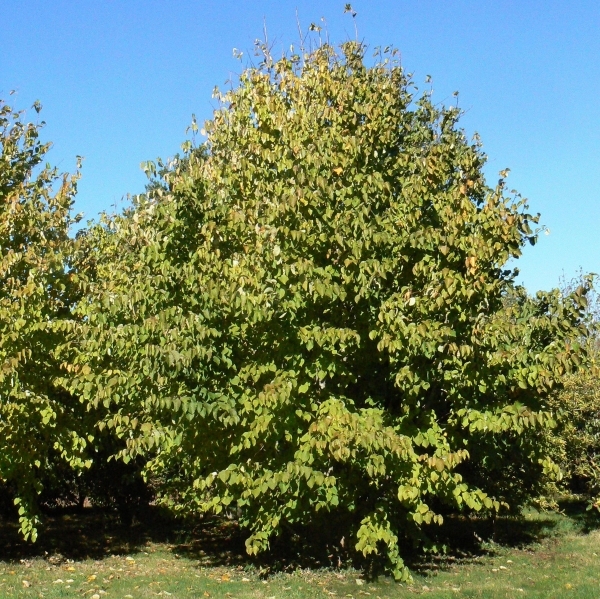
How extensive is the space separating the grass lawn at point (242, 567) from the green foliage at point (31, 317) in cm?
104

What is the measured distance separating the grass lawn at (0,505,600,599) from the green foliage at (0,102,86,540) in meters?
1.04

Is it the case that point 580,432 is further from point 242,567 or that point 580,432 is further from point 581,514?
point 242,567

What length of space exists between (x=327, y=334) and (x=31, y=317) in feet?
11.7

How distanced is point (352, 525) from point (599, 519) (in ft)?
23.5

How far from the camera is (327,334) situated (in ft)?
21.9

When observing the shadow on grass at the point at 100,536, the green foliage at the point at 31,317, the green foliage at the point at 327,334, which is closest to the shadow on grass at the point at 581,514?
the green foliage at the point at 327,334

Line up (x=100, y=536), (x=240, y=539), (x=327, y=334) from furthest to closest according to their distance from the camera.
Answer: (x=100, y=536) → (x=240, y=539) → (x=327, y=334)

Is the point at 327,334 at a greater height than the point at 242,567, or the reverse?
Result: the point at 327,334

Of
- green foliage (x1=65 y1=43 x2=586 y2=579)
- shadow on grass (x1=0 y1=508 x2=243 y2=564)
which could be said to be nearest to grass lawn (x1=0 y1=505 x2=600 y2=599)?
shadow on grass (x1=0 y1=508 x2=243 y2=564)

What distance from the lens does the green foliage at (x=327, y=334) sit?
22.0 feet

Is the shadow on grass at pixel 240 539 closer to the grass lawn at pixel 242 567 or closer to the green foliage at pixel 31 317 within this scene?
the grass lawn at pixel 242 567

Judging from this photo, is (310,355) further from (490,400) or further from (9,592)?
(9,592)

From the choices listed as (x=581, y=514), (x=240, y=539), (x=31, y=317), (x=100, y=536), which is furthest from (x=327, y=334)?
(x=581, y=514)

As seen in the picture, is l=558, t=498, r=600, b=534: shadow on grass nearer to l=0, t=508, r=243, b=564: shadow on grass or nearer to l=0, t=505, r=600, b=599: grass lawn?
l=0, t=505, r=600, b=599: grass lawn
